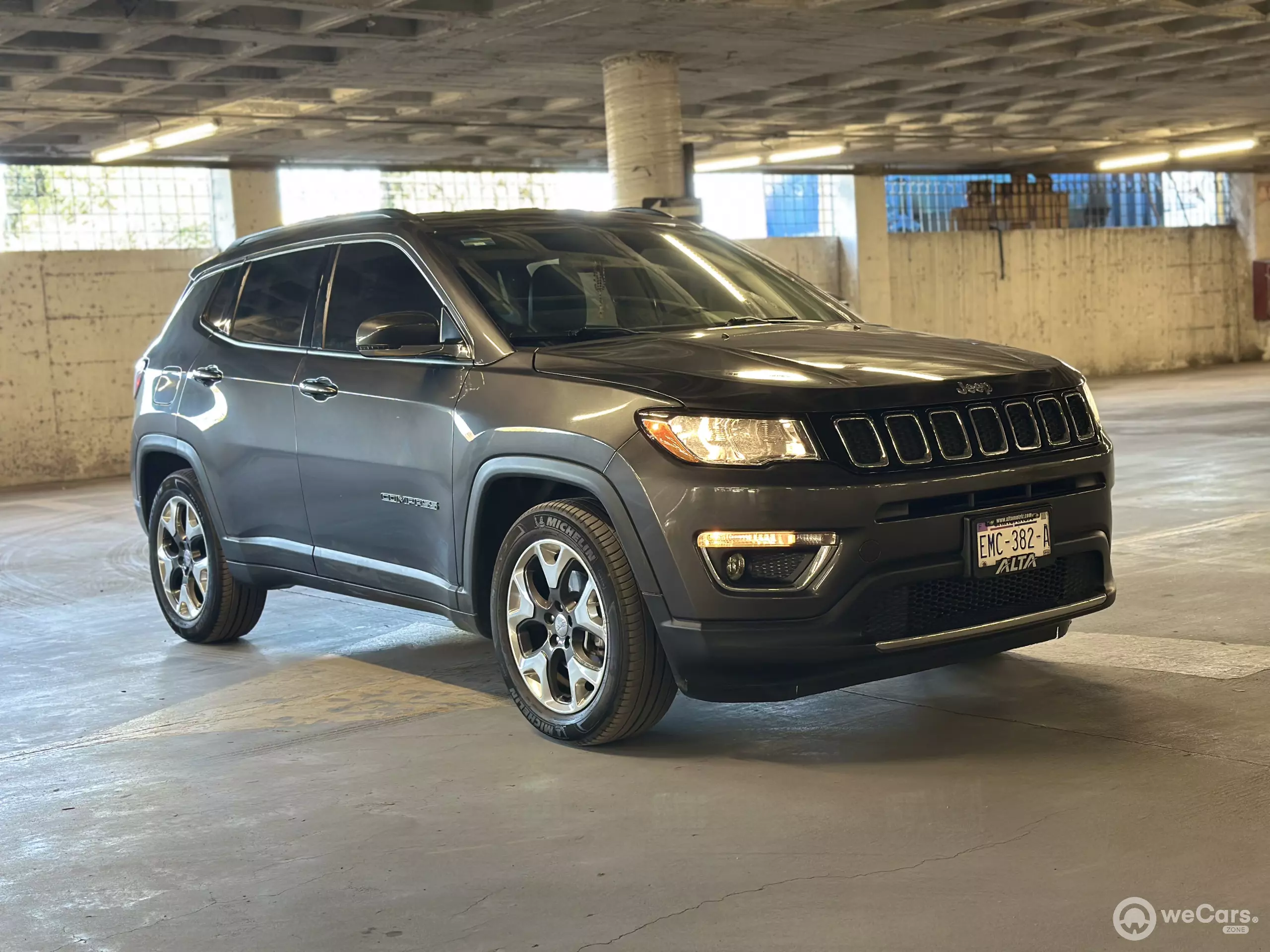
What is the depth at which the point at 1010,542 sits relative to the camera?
434 cm

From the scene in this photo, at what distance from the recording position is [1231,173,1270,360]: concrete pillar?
97.1ft

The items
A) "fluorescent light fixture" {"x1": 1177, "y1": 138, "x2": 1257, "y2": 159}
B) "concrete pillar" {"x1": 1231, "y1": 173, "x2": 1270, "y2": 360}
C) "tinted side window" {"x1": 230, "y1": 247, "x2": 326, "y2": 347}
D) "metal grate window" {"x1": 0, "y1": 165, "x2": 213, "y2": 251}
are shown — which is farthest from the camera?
"concrete pillar" {"x1": 1231, "y1": 173, "x2": 1270, "y2": 360}

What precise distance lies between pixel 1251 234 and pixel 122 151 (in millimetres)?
22163

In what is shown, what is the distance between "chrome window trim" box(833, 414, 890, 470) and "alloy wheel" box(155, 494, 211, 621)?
3433 millimetres

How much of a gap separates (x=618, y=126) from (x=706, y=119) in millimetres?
5454

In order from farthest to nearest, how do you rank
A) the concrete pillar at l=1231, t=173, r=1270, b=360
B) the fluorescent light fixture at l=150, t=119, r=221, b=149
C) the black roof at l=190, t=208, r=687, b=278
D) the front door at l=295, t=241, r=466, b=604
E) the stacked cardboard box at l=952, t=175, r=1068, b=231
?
1. the concrete pillar at l=1231, t=173, r=1270, b=360
2. the stacked cardboard box at l=952, t=175, r=1068, b=231
3. the fluorescent light fixture at l=150, t=119, r=221, b=149
4. the black roof at l=190, t=208, r=687, b=278
5. the front door at l=295, t=241, r=466, b=604

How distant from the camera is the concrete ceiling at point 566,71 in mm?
11820

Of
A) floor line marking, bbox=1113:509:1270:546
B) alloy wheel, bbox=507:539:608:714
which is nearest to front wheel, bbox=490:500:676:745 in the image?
alloy wheel, bbox=507:539:608:714

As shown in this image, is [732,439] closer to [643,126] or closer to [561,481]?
[561,481]

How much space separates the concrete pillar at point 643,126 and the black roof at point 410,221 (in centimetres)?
697

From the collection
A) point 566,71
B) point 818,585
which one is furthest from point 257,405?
point 566,71

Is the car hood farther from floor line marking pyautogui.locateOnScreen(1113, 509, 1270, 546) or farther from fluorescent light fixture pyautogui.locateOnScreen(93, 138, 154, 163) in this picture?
fluorescent light fixture pyautogui.locateOnScreen(93, 138, 154, 163)

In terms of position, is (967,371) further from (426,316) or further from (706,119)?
(706,119)

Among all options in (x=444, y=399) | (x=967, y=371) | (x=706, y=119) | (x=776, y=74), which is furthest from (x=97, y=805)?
(x=706, y=119)
